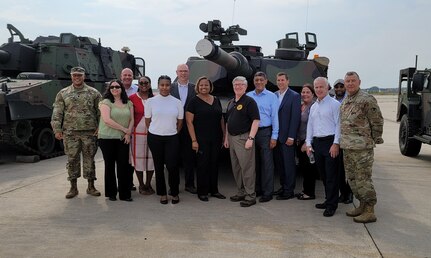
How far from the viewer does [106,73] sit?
12.9 metres

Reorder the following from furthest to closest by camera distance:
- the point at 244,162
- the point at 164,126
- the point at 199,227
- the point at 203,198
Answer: the point at 203,198 < the point at 244,162 < the point at 164,126 < the point at 199,227

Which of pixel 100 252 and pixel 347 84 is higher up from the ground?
pixel 347 84

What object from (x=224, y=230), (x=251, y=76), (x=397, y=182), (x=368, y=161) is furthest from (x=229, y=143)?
(x=397, y=182)

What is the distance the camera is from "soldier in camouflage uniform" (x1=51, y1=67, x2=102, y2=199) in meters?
5.57

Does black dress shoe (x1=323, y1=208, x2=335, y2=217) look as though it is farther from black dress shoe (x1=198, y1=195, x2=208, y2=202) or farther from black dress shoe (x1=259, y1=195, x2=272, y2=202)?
black dress shoe (x1=198, y1=195, x2=208, y2=202)

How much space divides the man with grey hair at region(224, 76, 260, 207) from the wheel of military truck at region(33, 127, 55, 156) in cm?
561

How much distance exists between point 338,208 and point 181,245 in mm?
2318

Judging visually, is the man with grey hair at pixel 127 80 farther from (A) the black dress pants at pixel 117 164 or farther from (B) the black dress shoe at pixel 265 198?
(B) the black dress shoe at pixel 265 198

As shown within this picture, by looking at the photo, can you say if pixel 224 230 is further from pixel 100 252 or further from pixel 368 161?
pixel 368 161

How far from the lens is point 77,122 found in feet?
18.3

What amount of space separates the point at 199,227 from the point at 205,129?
4.73ft

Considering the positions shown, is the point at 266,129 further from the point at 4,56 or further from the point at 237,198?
the point at 4,56

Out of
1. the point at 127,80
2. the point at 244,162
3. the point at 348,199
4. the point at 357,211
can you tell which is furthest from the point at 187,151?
the point at 357,211

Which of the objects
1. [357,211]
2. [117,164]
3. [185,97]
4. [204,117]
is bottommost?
[357,211]
